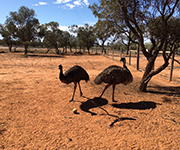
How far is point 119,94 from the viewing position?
20.2ft

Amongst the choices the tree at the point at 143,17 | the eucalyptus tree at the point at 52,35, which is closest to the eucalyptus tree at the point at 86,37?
the eucalyptus tree at the point at 52,35

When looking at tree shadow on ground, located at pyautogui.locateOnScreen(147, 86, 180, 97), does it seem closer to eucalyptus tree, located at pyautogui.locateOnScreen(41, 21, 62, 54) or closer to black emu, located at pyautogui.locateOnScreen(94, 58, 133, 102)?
black emu, located at pyautogui.locateOnScreen(94, 58, 133, 102)

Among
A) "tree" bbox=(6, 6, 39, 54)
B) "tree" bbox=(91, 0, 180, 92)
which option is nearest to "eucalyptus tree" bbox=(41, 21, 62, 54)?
"tree" bbox=(6, 6, 39, 54)

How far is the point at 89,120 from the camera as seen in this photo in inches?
163

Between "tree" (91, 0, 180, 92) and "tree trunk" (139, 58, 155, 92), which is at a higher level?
"tree" (91, 0, 180, 92)

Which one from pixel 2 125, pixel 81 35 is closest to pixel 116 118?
pixel 2 125

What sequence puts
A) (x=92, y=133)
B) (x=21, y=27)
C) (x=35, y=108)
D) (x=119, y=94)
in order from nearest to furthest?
(x=92, y=133)
(x=35, y=108)
(x=119, y=94)
(x=21, y=27)

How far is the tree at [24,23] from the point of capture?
26.6 m

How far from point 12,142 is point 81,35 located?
41992mm

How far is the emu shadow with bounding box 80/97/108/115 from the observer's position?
4891mm

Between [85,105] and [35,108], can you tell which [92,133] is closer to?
[85,105]

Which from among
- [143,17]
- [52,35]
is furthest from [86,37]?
[143,17]

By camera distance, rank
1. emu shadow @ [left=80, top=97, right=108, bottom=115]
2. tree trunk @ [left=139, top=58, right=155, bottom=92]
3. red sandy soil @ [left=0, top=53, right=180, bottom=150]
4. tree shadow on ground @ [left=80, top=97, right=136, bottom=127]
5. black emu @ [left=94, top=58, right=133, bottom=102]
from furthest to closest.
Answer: tree trunk @ [left=139, top=58, right=155, bottom=92]
black emu @ [left=94, top=58, right=133, bottom=102]
emu shadow @ [left=80, top=97, right=108, bottom=115]
tree shadow on ground @ [left=80, top=97, right=136, bottom=127]
red sandy soil @ [left=0, top=53, right=180, bottom=150]

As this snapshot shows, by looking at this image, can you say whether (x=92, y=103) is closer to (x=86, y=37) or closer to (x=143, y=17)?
(x=143, y=17)
